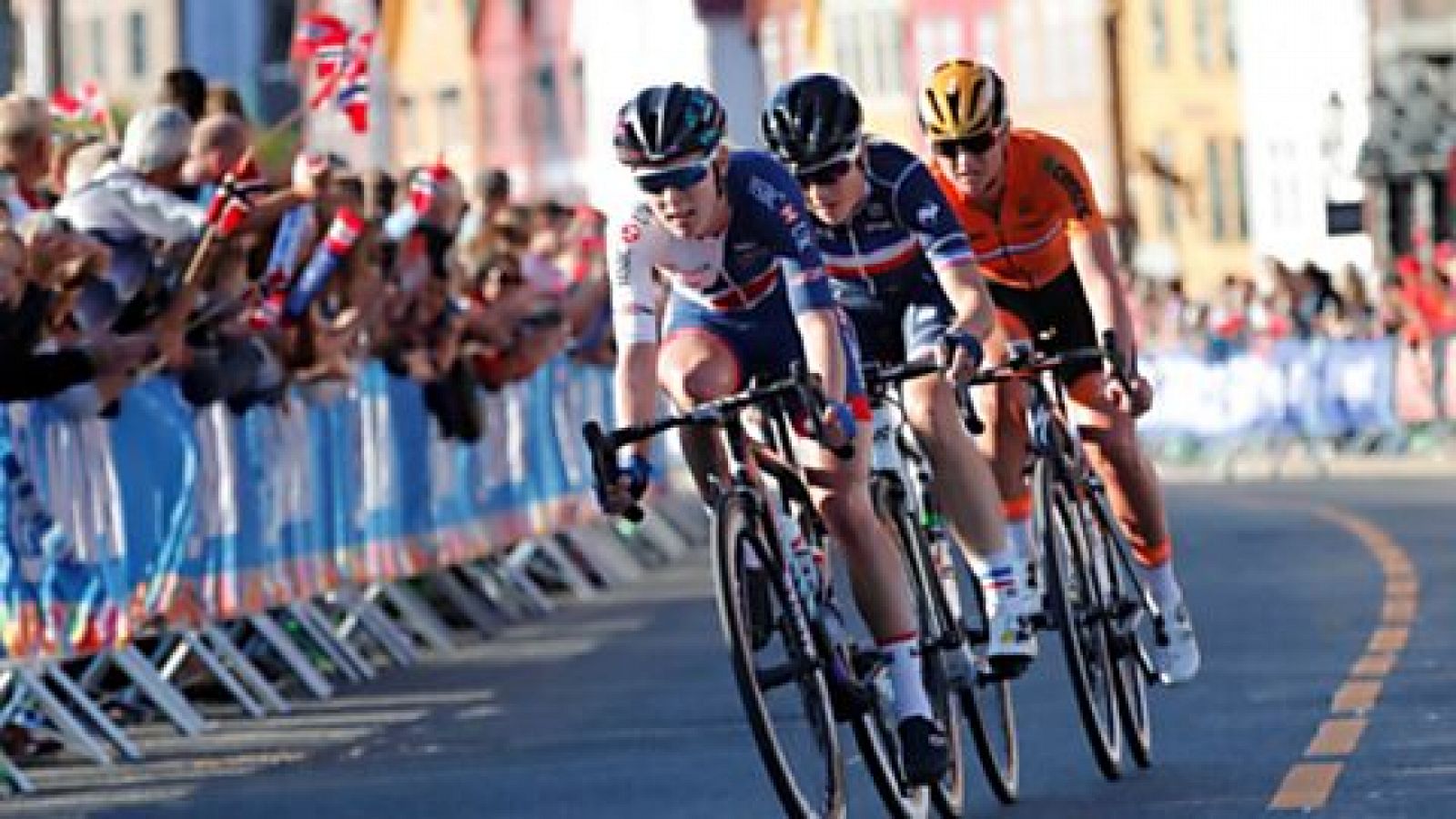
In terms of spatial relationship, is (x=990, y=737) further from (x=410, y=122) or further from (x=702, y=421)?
(x=410, y=122)

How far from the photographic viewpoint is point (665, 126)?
35.5ft

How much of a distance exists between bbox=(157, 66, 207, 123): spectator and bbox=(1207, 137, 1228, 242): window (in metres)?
81.9

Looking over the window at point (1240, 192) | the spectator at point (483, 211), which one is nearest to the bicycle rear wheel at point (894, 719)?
the spectator at point (483, 211)

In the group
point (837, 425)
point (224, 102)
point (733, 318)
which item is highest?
point (224, 102)

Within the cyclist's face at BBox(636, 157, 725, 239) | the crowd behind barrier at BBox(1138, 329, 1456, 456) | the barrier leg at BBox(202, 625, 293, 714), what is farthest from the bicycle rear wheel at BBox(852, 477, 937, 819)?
the crowd behind barrier at BBox(1138, 329, 1456, 456)

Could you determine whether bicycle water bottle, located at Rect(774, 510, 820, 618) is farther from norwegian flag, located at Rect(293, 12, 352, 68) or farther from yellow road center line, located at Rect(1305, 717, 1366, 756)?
norwegian flag, located at Rect(293, 12, 352, 68)

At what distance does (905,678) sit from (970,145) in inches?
86.4

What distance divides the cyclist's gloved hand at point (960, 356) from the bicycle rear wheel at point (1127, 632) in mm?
1434

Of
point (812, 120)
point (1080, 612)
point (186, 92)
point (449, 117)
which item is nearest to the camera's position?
point (812, 120)

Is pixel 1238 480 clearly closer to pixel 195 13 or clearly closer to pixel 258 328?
pixel 258 328

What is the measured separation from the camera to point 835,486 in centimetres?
1151

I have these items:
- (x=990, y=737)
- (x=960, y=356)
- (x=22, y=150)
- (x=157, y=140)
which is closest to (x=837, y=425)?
(x=960, y=356)

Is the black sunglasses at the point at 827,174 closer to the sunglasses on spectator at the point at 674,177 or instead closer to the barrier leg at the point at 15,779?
the sunglasses on spectator at the point at 674,177

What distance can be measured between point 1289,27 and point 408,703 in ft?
250
